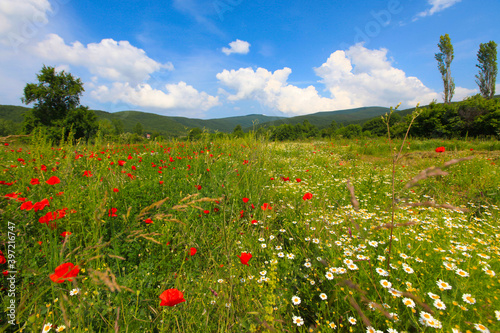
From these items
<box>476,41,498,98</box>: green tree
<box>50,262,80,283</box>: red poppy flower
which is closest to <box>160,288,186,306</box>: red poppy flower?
<box>50,262,80,283</box>: red poppy flower

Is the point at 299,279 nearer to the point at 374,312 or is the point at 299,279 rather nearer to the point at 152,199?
the point at 374,312

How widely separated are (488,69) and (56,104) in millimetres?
71730

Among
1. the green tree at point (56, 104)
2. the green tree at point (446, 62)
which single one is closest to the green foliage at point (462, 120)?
the green tree at point (446, 62)

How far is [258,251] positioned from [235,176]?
1.83 m

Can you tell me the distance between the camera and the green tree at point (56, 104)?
3100cm

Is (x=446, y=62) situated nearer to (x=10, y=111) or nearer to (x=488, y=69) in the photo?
(x=488, y=69)

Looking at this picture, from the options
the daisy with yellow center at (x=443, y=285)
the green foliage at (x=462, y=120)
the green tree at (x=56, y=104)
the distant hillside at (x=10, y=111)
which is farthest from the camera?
the distant hillside at (x=10, y=111)

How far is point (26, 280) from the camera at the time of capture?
1339 millimetres

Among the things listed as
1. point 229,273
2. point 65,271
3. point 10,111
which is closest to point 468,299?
point 229,273

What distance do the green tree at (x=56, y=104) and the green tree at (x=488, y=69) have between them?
6255 centimetres

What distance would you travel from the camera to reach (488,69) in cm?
3172

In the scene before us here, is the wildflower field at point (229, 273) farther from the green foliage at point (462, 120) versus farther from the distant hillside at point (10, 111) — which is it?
the distant hillside at point (10, 111)

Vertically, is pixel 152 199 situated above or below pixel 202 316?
above

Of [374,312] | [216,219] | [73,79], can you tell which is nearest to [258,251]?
[216,219]
